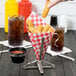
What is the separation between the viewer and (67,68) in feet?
5.65

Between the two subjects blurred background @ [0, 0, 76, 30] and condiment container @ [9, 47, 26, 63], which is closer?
condiment container @ [9, 47, 26, 63]

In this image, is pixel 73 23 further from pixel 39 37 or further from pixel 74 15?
pixel 39 37

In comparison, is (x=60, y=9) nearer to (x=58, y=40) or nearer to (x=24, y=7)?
(x=24, y=7)

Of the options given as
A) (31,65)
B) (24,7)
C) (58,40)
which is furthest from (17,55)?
(24,7)

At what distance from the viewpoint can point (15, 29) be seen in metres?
2.07

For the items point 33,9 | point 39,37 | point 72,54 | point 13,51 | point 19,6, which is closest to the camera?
point 39,37

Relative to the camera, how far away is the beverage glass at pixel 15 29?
81.0 inches

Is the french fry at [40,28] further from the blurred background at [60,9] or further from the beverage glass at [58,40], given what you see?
the blurred background at [60,9]

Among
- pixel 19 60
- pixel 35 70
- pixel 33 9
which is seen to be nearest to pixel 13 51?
pixel 19 60

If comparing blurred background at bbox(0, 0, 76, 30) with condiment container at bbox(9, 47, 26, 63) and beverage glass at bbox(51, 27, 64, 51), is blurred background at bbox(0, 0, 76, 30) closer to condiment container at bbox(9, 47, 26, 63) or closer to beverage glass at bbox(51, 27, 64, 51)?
beverage glass at bbox(51, 27, 64, 51)

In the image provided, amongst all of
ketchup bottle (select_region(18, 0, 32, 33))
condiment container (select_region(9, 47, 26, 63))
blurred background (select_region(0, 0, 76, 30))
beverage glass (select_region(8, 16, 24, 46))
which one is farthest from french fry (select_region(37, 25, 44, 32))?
blurred background (select_region(0, 0, 76, 30))

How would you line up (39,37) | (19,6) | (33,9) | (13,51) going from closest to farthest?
(39,37) → (13,51) → (19,6) → (33,9)

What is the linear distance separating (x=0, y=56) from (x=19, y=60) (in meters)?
0.17

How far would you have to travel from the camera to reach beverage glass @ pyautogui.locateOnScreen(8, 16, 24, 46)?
2.06 meters
